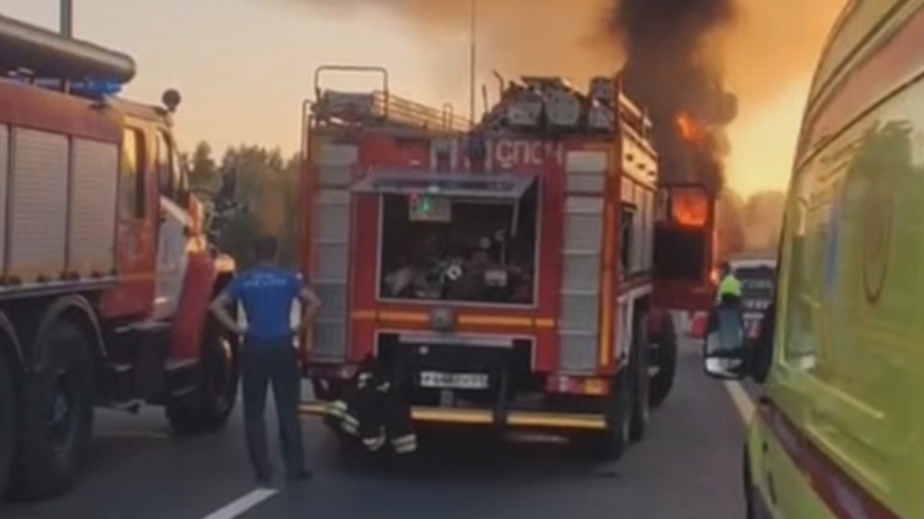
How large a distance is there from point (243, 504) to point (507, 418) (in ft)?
7.57

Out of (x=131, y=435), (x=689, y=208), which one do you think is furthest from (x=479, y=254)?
(x=689, y=208)

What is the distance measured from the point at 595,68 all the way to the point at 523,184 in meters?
16.7

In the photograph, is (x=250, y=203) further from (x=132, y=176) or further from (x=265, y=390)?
(x=265, y=390)

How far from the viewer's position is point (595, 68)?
29625 millimetres

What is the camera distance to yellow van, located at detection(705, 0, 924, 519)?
3.48 m

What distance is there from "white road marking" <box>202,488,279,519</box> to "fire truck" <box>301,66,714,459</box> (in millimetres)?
1392

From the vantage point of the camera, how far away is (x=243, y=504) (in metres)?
11.7

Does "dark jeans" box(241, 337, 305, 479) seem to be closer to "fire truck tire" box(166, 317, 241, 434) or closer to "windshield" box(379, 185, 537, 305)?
"windshield" box(379, 185, 537, 305)

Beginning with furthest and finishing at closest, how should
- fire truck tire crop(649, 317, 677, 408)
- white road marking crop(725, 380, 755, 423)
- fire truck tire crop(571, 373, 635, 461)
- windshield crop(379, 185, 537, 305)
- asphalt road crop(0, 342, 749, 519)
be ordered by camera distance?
1. fire truck tire crop(649, 317, 677, 408)
2. white road marking crop(725, 380, 755, 423)
3. fire truck tire crop(571, 373, 635, 461)
4. windshield crop(379, 185, 537, 305)
5. asphalt road crop(0, 342, 749, 519)

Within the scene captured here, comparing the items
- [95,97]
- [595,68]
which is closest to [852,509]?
[95,97]

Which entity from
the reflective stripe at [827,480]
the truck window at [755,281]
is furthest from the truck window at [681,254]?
the reflective stripe at [827,480]

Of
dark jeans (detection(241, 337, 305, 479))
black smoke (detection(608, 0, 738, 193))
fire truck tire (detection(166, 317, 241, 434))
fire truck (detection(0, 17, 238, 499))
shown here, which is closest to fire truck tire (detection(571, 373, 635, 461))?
dark jeans (detection(241, 337, 305, 479))

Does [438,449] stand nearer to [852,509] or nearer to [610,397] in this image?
[610,397]

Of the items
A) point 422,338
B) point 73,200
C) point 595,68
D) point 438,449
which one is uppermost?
point 595,68
